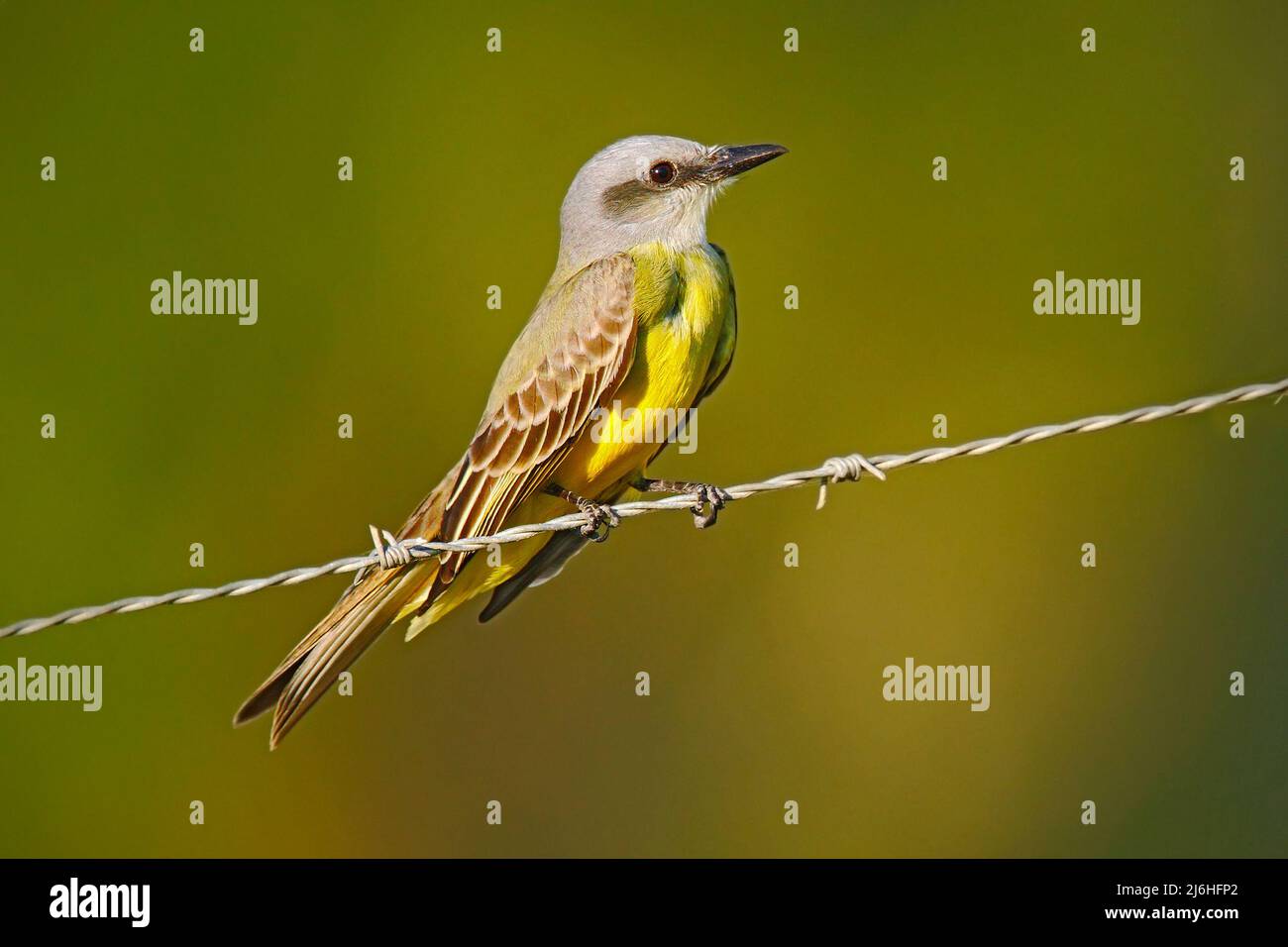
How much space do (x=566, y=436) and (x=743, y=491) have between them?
1174mm

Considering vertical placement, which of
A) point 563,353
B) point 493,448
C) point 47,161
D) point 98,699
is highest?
point 47,161

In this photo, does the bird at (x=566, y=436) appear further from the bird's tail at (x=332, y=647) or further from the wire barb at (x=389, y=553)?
the wire barb at (x=389, y=553)

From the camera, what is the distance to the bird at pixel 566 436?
200 inches

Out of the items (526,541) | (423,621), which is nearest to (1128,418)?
(526,541)

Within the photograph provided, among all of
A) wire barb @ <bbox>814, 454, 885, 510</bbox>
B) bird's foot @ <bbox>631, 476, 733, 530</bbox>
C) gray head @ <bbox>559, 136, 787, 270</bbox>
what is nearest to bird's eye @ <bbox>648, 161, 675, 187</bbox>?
gray head @ <bbox>559, 136, 787, 270</bbox>

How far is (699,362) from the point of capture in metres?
5.53

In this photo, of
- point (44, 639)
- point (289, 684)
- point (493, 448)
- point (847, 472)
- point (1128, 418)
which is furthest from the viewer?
point (44, 639)

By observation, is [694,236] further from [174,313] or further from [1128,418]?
[174,313]

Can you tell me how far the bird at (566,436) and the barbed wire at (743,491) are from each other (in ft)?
1.89

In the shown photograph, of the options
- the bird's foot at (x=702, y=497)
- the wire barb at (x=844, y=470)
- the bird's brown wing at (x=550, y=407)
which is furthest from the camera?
the bird's brown wing at (x=550, y=407)

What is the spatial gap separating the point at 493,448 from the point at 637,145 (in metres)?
1.59

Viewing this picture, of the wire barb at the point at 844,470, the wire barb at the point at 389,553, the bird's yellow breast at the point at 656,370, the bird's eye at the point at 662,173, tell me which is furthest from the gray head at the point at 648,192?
the wire barb at the point at 389,553

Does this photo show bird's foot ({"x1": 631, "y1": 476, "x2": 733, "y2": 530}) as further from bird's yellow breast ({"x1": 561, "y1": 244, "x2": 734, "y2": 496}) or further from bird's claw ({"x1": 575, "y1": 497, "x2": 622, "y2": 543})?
bird's claw ({"x1": 575, "y1": 497, "x2": 622, "y2": 543})

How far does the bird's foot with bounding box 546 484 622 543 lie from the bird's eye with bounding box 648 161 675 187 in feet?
4.61
